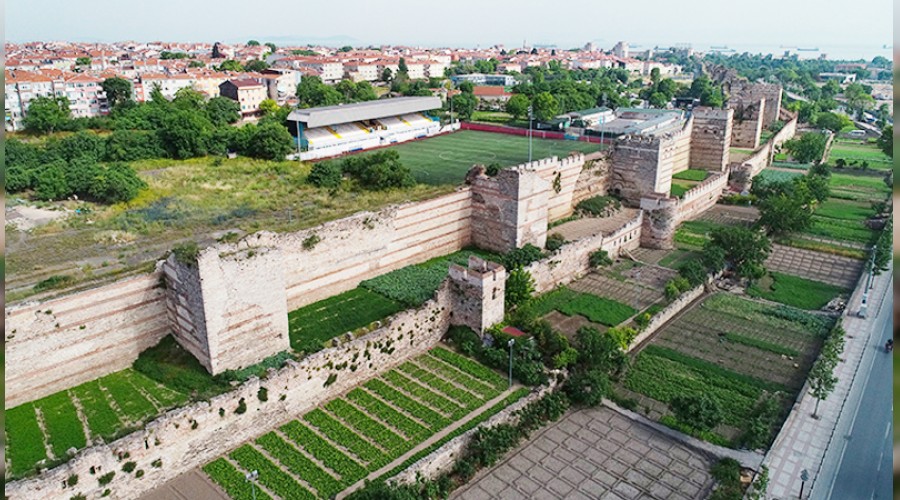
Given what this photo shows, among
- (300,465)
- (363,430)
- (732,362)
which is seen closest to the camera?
(300,465)

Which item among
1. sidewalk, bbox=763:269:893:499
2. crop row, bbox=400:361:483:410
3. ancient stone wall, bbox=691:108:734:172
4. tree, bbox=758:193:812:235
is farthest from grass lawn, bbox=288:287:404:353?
ancient stone wall, bbox=691:108:734:172

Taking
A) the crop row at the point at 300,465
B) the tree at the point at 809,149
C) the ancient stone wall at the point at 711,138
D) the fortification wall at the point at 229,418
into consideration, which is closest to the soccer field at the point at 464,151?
the ancient stone wall at the point at 711,138

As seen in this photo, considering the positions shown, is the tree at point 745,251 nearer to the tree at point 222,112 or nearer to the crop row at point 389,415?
the crop row at point 389,415

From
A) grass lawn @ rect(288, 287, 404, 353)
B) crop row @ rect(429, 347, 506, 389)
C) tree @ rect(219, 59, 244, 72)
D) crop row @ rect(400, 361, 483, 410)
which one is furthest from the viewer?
tree @ rect(219, 59, 244, 72)

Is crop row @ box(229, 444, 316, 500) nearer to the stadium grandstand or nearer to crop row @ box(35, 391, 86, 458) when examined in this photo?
crop row @ box(35, 391, 86, 458)

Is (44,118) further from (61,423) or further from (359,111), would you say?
(61,423)

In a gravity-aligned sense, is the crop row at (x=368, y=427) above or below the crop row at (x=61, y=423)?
below

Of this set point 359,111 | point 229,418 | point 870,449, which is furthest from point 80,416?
point 359,111
